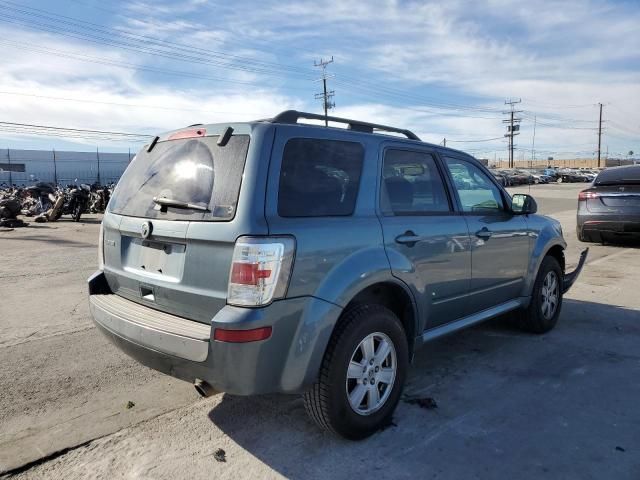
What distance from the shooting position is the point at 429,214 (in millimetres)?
3814

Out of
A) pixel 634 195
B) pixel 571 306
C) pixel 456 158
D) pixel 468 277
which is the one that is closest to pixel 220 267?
pixel 468 277

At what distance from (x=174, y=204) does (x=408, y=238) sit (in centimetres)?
150

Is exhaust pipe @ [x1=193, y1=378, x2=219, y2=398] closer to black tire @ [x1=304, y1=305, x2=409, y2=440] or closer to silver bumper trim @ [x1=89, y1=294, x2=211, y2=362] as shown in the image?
silver bumper trim @ [x1=89, y1=294, x2=211, y2=362]

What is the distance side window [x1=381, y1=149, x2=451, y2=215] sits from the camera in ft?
11.7

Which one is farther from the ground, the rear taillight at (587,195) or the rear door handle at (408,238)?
the rear taillight at (587,195)

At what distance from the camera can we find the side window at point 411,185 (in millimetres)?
3557

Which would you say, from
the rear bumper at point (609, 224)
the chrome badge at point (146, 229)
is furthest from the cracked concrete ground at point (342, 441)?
the rear bumper at point (609, 224)

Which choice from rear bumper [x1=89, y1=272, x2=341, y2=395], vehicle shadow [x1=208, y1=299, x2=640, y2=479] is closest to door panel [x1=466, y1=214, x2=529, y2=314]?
vehicle shadow [x1=208, y1=299, x2=640, y2=479]

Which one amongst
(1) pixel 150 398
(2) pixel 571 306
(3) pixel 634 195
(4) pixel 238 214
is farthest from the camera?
(3) pixel 634 195

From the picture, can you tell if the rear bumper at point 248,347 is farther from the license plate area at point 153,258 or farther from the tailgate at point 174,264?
the license plate area at point 153,258

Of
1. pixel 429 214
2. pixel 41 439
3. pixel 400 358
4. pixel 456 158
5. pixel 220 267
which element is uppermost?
pixel 456 158

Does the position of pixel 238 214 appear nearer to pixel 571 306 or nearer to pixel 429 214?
pixel 429 214

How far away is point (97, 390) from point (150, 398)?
1.48 ft

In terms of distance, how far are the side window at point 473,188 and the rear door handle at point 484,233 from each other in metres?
0.18
